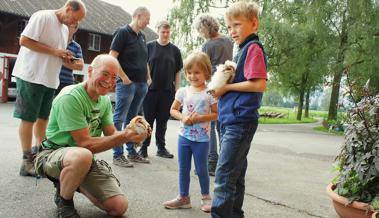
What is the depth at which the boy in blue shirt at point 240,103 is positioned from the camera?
9.74 ft

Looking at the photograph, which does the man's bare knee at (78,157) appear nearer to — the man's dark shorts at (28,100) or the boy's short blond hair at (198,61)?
the boy's short blond hair at (198,61)

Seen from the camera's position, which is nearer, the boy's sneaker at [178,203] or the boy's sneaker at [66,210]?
the boy's sneaker at [66,210]

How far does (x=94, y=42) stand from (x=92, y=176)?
104 feet

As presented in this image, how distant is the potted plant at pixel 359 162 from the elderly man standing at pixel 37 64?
9.89 feet

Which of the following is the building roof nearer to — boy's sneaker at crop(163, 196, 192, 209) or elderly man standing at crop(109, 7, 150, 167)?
elderly man standing at crop(109, 7, 150, 167)

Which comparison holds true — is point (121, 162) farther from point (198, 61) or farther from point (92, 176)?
point (198, 61)

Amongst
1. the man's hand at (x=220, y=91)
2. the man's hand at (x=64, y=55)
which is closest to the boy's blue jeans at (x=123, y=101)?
the man's hand at (x=64, y=55)

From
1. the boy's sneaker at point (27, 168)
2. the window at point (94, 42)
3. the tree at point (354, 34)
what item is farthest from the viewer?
the window at point (94, 42)

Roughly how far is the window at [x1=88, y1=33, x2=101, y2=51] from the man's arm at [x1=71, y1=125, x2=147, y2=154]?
3124cm

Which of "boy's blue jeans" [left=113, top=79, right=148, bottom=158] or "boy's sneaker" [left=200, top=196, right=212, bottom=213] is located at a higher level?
"boy's blue jeans" [left=113, top=79, right=148, bottom=158]

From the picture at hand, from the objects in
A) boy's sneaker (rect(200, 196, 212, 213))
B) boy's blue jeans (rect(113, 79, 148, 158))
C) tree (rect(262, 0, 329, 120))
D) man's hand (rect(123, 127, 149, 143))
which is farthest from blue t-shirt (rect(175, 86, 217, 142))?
tree (rect(262, 0, 329, 120))

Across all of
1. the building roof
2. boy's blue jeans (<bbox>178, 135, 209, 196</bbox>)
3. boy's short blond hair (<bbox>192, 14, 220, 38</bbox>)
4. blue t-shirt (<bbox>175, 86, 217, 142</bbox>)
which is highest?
the building roof

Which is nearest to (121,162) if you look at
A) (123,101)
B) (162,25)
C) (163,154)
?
(123,101)

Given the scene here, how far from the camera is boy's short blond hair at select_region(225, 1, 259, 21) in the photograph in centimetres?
299
